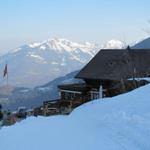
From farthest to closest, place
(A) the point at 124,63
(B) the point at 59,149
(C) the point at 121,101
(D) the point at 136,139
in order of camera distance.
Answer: (A) the point at 124,63 → (C) the point at 121,101 → (B) the point at 59,149 → (D) the point at 136,139

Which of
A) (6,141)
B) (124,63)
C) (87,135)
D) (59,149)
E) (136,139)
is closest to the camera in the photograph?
(136,139)

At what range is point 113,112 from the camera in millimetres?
15102

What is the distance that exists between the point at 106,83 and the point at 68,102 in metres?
7.53

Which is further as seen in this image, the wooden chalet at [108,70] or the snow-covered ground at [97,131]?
the wooden chalet at [108,70]

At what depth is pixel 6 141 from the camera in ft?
49.4

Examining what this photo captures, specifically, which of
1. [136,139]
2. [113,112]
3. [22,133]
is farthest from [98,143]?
[22,133]

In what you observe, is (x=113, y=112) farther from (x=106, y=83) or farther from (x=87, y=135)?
(x=106, y=83)

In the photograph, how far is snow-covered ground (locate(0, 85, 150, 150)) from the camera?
1177cm

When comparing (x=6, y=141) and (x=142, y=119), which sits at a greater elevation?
(x=142, y=119)

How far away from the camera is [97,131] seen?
1344 centimetres

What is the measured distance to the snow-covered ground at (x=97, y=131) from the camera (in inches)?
463

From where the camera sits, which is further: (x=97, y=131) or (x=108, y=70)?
(x=108, y=70)

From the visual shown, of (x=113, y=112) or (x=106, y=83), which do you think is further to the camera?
(x=106, y=83)

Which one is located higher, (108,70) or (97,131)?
(108,70)
